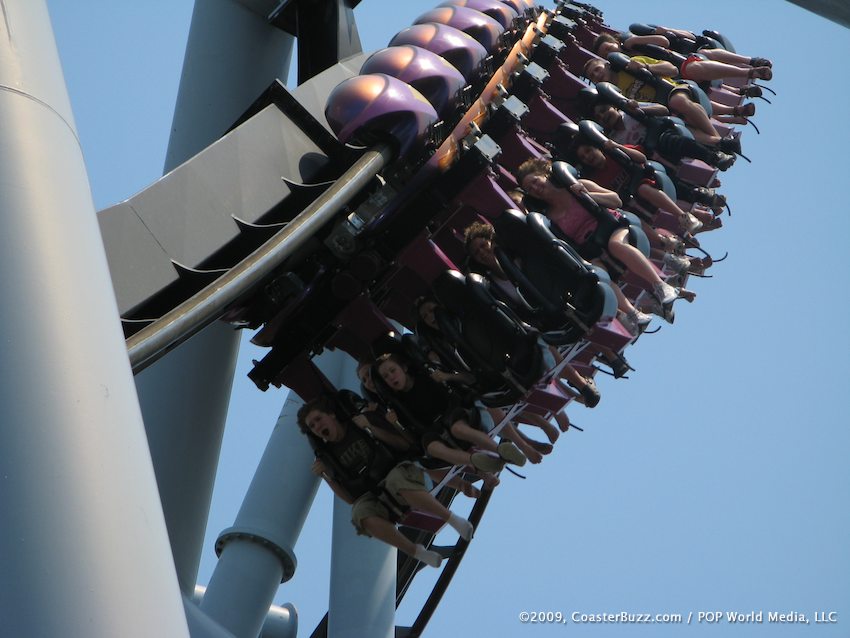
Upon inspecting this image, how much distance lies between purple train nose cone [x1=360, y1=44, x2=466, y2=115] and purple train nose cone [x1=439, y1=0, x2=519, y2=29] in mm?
1044

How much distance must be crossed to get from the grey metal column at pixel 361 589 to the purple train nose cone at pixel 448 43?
114 inches

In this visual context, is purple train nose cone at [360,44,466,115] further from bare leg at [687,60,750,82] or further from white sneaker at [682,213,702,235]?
bare leg at [687,60,750,82]

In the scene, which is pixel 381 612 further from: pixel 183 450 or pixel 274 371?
pixel 274 371

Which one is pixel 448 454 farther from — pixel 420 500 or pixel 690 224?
pixel 690 224

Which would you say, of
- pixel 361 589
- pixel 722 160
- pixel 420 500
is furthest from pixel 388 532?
pixel 722 160

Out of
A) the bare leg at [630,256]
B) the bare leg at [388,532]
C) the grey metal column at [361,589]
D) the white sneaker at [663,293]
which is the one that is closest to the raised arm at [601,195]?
the bare leg at [630,256]

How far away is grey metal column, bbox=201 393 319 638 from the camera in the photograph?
759cm

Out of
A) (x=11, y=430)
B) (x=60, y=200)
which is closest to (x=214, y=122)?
(x=60, y=200)

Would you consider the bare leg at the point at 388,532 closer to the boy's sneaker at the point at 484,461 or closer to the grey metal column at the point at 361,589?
the boy's sneaker at the point at 484,461

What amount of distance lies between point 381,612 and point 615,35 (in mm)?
3784

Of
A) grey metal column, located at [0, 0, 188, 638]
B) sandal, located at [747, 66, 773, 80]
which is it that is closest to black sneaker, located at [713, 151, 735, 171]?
sandal, located at [747, 66, 773, 80]

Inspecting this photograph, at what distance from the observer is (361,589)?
24.9ft

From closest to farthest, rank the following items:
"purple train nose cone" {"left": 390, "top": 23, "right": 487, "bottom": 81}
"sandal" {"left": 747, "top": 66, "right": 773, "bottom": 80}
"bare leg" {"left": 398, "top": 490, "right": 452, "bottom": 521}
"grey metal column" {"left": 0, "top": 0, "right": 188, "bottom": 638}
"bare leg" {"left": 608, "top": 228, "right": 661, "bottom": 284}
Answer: "grey metal column" {"left": 0, "top": 0, "right": 188, "bottom": 638} → "bare leg" {"left": 398, "top": 490, "right": 452, "bottom": 521} → "purple train nose cone" {"left": 390, "top": 23, "right": 487, "bottom": 81} → "bare leg" {"left": 608, "top": 228, "right": 661, "bottom": 284} → "sandal" {"left": 747, "top": 66, "right": 773, "bottom": 80}

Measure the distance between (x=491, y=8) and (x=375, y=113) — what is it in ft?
5.91
